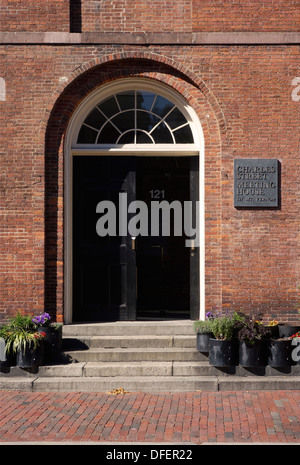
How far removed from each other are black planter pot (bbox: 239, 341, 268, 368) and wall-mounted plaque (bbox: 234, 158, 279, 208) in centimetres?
228

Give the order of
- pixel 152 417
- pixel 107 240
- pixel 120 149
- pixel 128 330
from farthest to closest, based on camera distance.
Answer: pixel 107 240 < pixel 120 149 < pixel 128 330 < pixel 152 417

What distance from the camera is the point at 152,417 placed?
636 centimetres

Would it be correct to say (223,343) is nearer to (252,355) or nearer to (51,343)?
(252,355)

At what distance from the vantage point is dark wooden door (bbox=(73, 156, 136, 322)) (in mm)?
9250

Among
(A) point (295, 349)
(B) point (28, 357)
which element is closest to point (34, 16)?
(B) point (28, 357)

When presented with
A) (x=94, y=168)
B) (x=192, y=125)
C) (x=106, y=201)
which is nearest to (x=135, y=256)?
(x=106, y=201)

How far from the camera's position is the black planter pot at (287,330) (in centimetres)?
830

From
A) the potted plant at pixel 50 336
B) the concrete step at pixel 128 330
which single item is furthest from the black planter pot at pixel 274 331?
the potted plant at pixel 50 336

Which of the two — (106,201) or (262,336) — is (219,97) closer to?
(106,201)

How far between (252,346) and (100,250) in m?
3.04

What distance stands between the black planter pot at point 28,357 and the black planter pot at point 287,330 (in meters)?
3.54

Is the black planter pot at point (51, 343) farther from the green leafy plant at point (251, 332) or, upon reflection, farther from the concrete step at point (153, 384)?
the green leafy plant at point (251, 332)

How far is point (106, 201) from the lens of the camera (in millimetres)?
9312

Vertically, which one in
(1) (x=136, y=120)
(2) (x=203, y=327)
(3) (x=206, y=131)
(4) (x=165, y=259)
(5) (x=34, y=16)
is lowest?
(2) (x=203, y=327)
